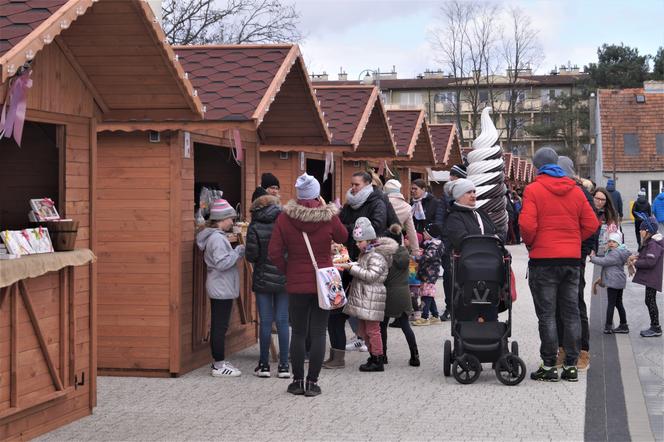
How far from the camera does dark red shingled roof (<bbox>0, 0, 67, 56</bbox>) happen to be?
22.1ft

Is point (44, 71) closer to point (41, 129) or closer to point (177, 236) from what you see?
point (41, 129)

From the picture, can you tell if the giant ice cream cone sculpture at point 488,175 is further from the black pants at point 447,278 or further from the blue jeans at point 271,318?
the blue jeans at point 271,318

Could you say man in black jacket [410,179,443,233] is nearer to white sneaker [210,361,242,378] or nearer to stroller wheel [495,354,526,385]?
white sneaker [210,361,242,378]

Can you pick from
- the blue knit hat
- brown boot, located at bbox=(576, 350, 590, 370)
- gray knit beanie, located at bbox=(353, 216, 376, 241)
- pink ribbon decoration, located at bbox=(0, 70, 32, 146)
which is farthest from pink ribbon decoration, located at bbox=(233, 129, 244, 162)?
the blue knit hat

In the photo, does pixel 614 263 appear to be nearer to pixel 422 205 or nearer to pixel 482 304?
pixel 482 304

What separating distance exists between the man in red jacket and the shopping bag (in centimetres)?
182

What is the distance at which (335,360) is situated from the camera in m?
11.3

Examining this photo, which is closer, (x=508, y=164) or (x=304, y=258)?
(x=304, y=258)

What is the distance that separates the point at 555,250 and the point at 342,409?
250cm

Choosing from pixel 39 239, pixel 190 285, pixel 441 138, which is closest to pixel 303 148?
pixel 190 285

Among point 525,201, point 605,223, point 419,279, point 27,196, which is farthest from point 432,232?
point 27,196

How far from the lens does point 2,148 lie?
996 centimetres

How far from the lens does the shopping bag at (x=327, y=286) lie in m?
9.30

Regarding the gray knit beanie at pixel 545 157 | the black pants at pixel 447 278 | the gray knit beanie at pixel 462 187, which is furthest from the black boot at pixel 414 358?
the black pants at pixel 447 278
